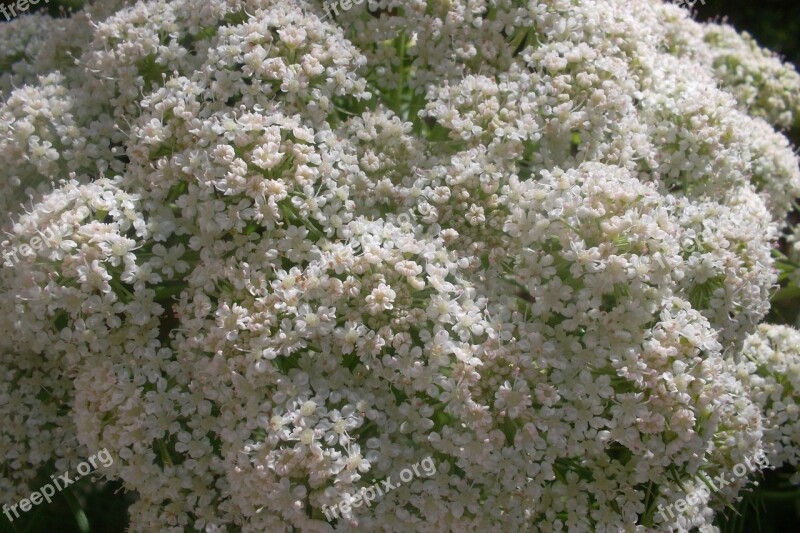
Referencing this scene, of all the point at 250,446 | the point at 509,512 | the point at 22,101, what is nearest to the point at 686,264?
the point at 509,512

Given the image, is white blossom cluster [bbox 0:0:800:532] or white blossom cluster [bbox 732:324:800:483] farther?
white blossom cluster [bbox 732:324:800:483]

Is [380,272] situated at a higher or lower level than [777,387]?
higher

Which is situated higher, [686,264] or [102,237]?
[686,264]

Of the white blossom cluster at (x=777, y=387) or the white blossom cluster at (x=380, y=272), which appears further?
the white blossom cluster at (x=777, y=387)

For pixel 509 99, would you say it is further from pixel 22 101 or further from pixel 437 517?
pixel 22 101

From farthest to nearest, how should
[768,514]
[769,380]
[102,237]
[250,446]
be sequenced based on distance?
[768,514] < [769,380] < [102,237] < [250,446]

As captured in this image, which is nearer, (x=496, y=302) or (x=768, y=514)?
(x=496, y=302)

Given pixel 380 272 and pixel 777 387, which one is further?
pixel 777 387

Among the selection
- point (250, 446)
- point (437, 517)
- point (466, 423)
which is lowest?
point (437, 517)
